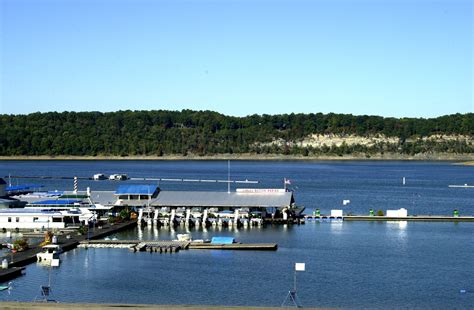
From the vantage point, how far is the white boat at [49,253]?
46453 mm

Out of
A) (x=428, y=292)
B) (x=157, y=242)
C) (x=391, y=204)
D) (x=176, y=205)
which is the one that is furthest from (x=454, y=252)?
(x=391, y=204)

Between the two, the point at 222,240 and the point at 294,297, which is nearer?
the point at 294,297

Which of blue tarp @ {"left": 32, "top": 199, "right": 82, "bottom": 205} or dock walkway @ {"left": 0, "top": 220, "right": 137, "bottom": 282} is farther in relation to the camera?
blue tarp @ {"left": 32, "top": 199, "right": 82, "bottom": 205}

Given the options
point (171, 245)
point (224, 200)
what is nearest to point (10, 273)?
point (171, 245)

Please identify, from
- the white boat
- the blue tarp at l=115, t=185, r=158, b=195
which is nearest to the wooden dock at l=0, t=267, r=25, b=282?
the white boat

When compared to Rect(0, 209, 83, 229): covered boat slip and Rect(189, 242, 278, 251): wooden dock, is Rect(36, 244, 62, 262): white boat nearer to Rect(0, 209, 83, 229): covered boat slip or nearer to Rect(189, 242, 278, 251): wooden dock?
Rect(189, 242, 278, 251): wooden dock

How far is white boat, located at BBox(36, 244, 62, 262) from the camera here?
46453 millimetres

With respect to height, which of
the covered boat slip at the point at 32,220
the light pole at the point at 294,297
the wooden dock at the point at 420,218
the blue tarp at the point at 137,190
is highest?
the blue tarp at the point at 137,190

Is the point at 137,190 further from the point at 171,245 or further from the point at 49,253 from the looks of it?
the point at 49,253

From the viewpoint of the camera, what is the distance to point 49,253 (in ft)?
154

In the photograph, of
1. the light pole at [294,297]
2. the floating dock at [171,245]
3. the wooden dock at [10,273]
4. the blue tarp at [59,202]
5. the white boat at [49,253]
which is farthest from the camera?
the blue tarp at [59,202]

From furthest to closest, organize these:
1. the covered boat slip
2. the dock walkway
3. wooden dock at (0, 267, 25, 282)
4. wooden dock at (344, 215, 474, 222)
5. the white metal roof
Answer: wooden dock at (344, 215, 474, 222) < the white metal roof < the covered boat slip < the dock walkway < wooden dock at (0, 267, 25, 282)

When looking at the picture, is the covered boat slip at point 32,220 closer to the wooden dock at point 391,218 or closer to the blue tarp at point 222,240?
the blue tarp at point 222,240

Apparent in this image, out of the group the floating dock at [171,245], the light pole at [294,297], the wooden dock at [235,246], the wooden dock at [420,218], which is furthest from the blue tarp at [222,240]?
the wooden dock at [420,218]
